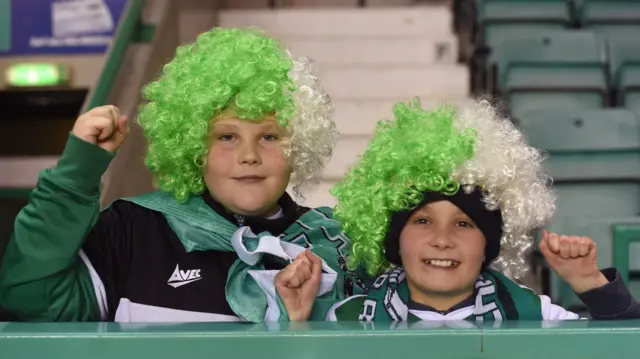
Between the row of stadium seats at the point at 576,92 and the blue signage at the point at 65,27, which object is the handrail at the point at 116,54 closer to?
the blue signage at the point at 65,27

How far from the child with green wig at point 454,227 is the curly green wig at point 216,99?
19 centimetres

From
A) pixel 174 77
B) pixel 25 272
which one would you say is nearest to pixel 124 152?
pixel 174 77

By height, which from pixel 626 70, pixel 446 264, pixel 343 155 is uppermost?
pixel 626 70

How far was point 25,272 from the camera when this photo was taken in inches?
65.0

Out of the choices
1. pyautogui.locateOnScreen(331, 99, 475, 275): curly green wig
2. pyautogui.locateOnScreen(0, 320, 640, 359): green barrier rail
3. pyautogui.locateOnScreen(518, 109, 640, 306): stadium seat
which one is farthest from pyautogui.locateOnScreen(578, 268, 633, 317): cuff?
pyautogui.locateOnScreen(518, 109, 640, 306): stadium seat

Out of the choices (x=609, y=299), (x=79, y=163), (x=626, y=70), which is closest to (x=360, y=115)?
(x=626, y=70)

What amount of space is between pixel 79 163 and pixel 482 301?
0.83 meters

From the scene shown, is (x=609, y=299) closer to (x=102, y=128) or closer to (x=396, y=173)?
(x=396, y=173)

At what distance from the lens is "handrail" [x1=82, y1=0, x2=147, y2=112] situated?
Result: 11.1 feet

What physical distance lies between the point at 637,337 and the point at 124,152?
273 cm

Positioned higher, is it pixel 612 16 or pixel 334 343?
pixel 612 16

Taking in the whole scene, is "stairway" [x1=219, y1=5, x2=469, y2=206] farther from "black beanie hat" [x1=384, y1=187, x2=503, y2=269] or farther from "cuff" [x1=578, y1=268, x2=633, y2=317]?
"cuff" [x1=578, y1=268, x2=633, y2=317]

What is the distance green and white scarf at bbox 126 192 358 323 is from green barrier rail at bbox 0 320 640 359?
23.1 inches

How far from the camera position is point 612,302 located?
1.73 meters
